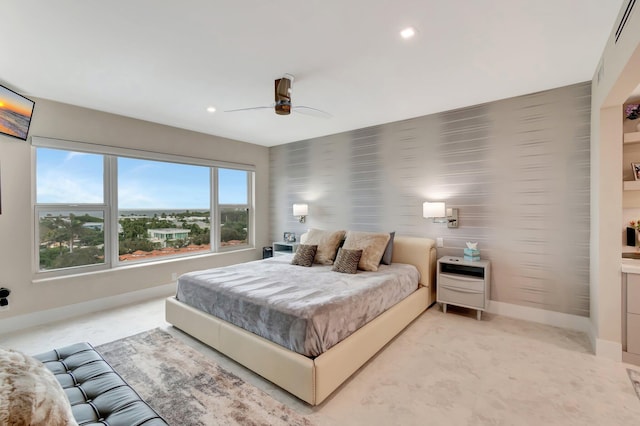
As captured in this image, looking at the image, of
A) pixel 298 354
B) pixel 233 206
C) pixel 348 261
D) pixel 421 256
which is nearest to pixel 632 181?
pixel 421 256

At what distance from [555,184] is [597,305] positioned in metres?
1.30

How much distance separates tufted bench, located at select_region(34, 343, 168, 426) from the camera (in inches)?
46.5

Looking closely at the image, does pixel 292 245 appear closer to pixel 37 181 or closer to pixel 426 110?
pixel 426 110

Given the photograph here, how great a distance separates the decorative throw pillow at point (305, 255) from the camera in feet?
12.1

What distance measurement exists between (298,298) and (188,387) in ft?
3.44

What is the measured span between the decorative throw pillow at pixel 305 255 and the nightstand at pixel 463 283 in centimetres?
164

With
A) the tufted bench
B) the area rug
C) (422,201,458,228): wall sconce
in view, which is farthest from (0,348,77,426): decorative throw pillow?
(422,201,458,228): wall sconce

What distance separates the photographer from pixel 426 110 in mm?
3754

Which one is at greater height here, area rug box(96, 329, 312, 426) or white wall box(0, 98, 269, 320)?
white wall box(0, 98, 269, 320)

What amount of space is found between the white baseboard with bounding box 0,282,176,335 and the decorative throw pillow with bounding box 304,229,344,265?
7.78ft

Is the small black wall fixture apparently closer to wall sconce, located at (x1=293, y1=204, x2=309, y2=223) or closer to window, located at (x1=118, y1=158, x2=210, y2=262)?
window, located at (x1=118, y1=158, x2=210, y2=262)

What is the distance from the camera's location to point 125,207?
4023 mm

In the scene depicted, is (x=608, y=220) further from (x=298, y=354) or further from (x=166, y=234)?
(x=166, y=234)

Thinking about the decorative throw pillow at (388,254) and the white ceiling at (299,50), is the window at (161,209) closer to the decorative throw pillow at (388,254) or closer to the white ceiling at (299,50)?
the white ceiling at (299,50)
